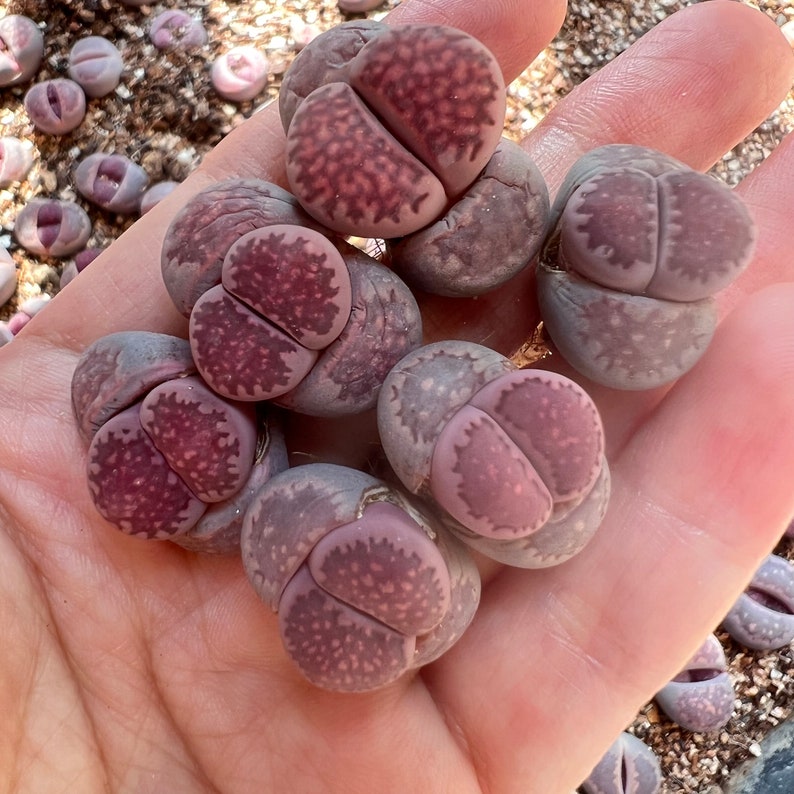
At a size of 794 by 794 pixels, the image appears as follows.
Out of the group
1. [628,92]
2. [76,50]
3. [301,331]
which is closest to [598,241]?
[301,331]

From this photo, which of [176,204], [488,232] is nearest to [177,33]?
[176,204]

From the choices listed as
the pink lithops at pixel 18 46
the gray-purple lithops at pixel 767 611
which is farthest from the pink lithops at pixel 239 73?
the gray-purple lithops at pixel 767 611

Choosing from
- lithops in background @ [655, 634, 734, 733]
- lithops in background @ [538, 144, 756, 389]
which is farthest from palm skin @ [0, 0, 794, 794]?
lithops in background @ [655, 634, 734, 733]

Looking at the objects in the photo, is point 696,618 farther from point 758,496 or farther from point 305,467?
point 305,467

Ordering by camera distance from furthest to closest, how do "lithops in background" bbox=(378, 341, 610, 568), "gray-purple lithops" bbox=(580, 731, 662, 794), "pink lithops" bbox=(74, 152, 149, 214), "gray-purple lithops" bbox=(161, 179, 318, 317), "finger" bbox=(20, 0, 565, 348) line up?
"pink lithops" bbox=(74, 152, 149, 214) → "gray-purple lithops" bbox=(580, 731, 662, 794) → "finger" bbox=(20, 0, 565, 348) → "gray-purple lithops" bbox=(161, 179, 318, 317) → "lithops in background" bbox=(378, 341, 610, 568)

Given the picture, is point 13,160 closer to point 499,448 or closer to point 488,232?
point 488,232

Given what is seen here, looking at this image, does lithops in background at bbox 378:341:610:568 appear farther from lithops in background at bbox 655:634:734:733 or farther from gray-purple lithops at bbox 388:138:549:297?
lithops in background at bbox 655:634:734:733
